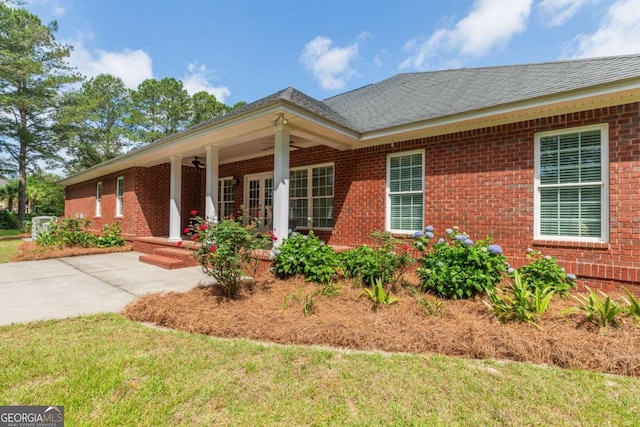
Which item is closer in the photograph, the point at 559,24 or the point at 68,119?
the point at 559,24

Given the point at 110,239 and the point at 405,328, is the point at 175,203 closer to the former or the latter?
the point at 110,239

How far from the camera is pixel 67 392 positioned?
217cm

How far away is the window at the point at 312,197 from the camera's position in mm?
8031

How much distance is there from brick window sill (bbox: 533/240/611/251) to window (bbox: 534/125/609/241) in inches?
3.8

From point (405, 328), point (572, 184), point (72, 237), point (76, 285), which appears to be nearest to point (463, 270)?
point (405, 328)

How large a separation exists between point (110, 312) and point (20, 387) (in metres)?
1.87

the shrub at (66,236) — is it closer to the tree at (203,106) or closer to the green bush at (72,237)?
the green bush at (72,237)

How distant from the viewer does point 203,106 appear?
2802cm

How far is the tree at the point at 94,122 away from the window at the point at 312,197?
20.5 metres

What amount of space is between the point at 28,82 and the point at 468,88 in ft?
84.0

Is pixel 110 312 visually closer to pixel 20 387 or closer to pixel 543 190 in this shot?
pixel 20 387

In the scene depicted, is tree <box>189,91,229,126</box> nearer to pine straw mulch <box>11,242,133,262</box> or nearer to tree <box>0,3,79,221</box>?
tree <box>0,3,79,221</box>

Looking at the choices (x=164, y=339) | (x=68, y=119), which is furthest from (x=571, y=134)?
(x=68, y=119)

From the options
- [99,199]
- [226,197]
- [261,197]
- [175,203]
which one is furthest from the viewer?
[99,199]
